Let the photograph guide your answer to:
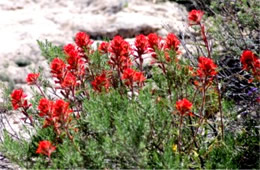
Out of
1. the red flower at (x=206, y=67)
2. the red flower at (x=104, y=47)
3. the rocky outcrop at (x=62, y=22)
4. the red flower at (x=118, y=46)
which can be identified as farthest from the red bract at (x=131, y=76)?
the rocky outcrop at (x=62, y=22)

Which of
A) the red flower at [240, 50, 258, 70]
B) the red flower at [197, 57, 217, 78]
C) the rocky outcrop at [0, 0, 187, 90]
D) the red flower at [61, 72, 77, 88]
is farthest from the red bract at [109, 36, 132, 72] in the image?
the rocky outcrop at [0, 0, 187, 90]

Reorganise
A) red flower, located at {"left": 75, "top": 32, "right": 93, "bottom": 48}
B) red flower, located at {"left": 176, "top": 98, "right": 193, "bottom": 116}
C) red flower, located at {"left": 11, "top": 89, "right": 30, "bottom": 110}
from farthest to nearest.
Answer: red flower, located at {"left": 75, "top": 32, "right": 93, "bottom": 48} → red flower, located at {"left": 11, "top": 89, "right": 30, "bottom": 110} → red flower, located at {"left": 176, "top": 98, "right": 193, "bottom": 116}

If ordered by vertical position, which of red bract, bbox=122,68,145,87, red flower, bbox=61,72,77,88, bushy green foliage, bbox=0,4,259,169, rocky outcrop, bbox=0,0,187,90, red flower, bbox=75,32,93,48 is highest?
red flower, bbox=75,32,93,48

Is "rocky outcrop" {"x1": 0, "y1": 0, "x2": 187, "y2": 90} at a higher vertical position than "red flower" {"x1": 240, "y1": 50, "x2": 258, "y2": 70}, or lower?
lower

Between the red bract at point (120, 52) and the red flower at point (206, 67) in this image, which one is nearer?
the red flower at point (206, 67)

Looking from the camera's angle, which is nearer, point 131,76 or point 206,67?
point 206,67

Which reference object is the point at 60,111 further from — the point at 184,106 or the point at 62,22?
the point at 62,22

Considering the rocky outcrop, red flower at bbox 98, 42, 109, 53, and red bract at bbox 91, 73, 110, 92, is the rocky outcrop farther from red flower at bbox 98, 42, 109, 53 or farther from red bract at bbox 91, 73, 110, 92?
red bract at bbox 91, 73, 110, 92

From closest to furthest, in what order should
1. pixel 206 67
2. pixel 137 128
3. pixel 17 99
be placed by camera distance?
pixel 137 128 < pixel 206 67 < pixel 17 99

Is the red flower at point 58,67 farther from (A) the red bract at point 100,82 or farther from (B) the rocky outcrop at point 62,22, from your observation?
(B) the rocky outcrop at point 62,22

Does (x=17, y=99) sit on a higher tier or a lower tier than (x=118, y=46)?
lower

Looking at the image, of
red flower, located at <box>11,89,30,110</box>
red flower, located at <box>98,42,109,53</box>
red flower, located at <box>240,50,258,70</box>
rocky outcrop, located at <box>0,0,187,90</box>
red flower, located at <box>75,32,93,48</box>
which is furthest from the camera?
rocky outcrop, located at <box>0,0,187,90</box>

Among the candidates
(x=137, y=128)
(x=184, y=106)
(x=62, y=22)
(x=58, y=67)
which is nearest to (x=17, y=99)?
(x=58, y=67)

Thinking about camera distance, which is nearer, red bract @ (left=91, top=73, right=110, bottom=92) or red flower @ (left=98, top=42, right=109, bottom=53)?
red bract @ (left=91, top=73, right=110, bottom=92)
